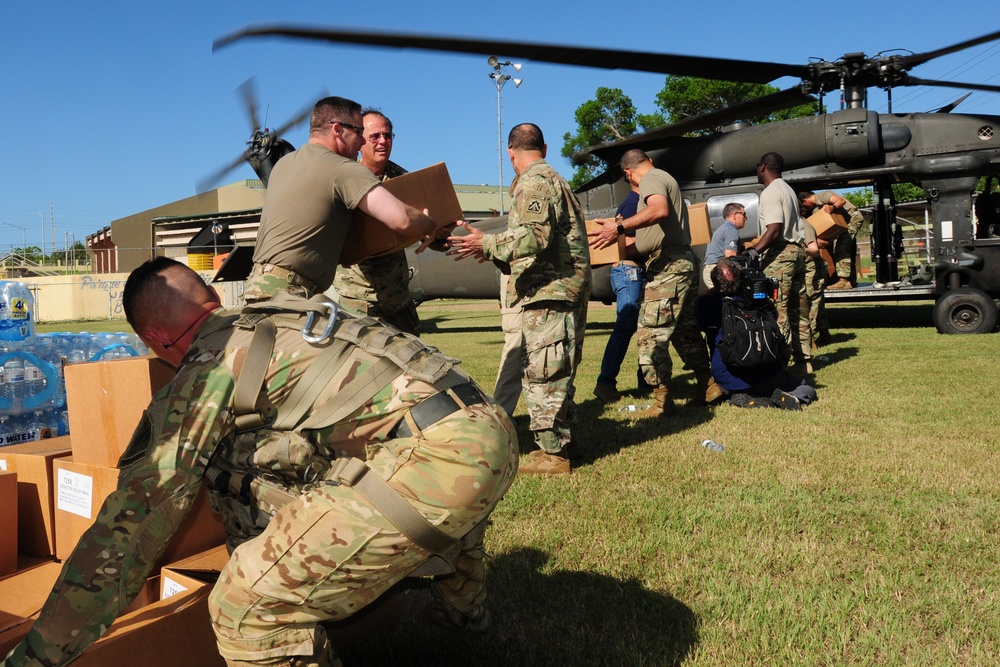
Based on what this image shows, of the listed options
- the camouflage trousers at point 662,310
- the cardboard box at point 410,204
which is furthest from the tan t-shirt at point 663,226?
the cardboard box at point 410,204

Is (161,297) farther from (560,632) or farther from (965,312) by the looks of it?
(965,312)

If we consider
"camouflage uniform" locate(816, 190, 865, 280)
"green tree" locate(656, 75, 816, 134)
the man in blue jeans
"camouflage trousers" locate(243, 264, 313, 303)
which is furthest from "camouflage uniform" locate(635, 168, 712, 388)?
"green tree" locate(656, 75, 816, 134)

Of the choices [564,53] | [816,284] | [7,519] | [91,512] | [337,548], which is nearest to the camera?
[337,548]

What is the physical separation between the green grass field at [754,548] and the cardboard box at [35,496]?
1393mm

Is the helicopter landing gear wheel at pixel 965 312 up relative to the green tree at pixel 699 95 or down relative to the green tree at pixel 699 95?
down

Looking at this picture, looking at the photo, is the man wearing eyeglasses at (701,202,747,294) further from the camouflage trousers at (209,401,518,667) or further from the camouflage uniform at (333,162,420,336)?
the camouflage trousers at (209,401,518,667)

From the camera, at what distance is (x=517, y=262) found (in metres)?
4.49

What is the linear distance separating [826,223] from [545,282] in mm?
6725

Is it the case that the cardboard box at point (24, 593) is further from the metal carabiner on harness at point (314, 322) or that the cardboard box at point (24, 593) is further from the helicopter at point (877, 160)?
the helicopter at point (877, 160)

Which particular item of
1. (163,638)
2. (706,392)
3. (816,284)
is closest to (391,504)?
(163,638)

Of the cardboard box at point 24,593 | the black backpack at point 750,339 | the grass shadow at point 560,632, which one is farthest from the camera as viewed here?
the black backpack at point 750,339

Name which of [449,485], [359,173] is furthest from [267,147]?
[449,485]

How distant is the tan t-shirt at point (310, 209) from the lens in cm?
321

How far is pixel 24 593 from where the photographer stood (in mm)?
2723
